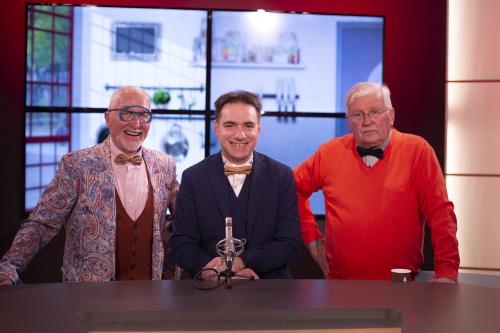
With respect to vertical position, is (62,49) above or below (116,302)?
above

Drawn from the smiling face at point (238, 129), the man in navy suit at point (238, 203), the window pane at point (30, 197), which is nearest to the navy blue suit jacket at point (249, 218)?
the man in navy suit at point (238, 203)

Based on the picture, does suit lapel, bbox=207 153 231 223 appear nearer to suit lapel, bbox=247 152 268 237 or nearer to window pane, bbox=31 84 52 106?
suit lapel, bbox=247 152 268 237

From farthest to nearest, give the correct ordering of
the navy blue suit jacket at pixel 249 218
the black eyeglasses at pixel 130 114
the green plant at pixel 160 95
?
the green plant at pixel 160 95 < the black eyeglasses at pixel 130 114 < the navy blue suit jacket at pixel 249 218

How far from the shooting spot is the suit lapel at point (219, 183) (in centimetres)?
267

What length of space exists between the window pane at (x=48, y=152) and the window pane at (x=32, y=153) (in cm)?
4

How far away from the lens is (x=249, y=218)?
2.67 meters

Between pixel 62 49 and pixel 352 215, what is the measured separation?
2.65 m

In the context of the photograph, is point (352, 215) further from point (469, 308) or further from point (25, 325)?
point (25, 325)

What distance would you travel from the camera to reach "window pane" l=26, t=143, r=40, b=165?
4.75 meters

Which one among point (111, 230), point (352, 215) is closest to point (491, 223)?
point (352, 215)

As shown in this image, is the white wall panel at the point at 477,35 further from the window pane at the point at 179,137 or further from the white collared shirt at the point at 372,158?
the white collared shirt at the point at 372,158

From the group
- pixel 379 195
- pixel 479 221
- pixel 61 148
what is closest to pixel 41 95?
pixel 61 148

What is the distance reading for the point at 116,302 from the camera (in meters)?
2.05

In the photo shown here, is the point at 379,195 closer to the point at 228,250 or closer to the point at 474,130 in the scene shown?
the point at 228,250
